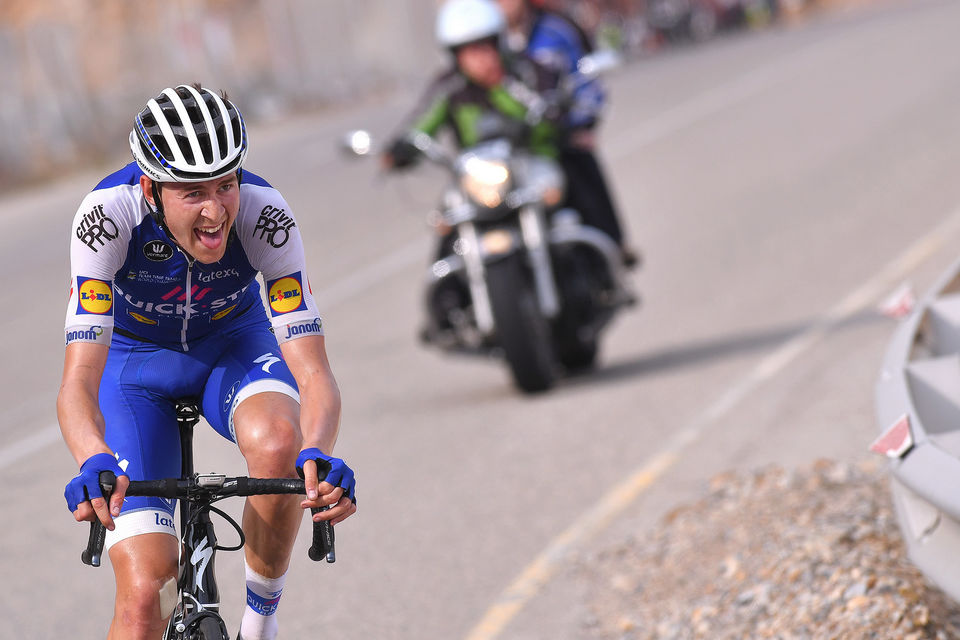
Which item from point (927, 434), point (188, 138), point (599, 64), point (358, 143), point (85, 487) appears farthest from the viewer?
point (599, 64)

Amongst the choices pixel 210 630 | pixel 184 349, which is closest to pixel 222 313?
pixel 184 349

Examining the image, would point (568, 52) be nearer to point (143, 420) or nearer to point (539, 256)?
point (539, 256)

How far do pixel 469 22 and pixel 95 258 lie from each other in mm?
5049

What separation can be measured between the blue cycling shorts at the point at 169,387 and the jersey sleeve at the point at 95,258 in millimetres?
319

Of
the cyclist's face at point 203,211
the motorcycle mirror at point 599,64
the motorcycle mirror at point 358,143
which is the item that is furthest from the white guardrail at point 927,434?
the motorcycle mirror at point 599,64

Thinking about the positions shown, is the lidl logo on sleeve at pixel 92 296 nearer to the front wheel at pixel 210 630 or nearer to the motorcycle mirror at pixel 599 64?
the front wheel at pixel 210 630

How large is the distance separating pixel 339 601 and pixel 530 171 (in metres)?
3.69

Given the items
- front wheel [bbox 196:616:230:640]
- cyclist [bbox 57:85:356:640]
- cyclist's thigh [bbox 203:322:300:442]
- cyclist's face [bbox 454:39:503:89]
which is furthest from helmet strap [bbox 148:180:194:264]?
cyclist's face [bbox 454:39:503:89]

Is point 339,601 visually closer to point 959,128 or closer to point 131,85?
point 959,128

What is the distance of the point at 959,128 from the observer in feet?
59.3

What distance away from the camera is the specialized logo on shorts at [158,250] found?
3977mm

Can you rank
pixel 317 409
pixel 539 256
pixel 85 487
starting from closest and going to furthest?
pixel 85 487
pixel 317 409
pixel 539 256

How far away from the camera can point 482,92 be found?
8930 millimetres

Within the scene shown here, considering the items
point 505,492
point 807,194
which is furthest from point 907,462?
point 807,194
